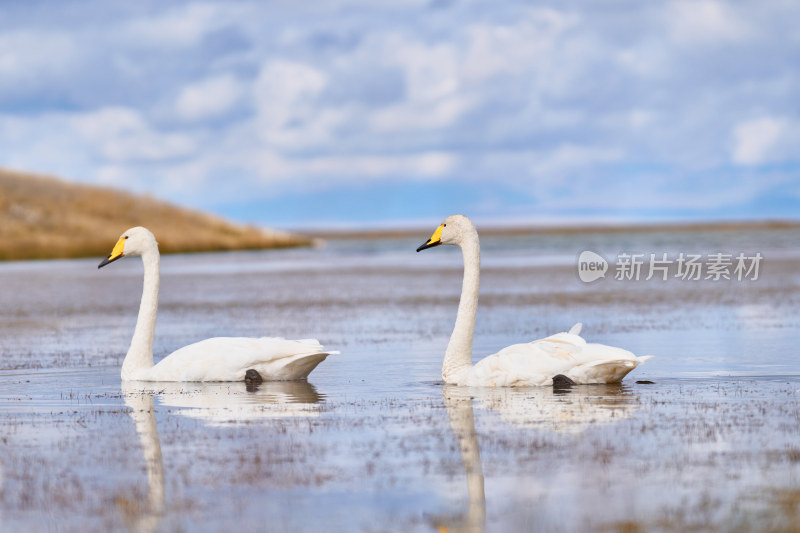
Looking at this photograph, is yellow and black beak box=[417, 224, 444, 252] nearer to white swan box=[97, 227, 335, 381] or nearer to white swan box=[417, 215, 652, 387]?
white swan box=[417, 215, 652, 387]

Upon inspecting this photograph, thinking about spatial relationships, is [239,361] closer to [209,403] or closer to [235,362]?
[235,362]

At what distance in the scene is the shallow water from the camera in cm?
650

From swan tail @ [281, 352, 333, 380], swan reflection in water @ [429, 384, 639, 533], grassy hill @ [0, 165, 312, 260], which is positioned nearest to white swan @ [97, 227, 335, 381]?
swan tail @ [281, 352, 333, 380]

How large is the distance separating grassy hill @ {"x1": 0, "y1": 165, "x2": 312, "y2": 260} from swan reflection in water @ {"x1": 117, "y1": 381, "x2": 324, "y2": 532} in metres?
46.3

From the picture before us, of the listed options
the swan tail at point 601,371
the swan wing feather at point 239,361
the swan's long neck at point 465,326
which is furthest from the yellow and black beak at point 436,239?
the swan tail at point 601,371

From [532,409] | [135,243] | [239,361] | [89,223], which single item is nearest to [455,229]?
[239,361]

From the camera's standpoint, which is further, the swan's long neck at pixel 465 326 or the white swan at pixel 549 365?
the swan's long neck at pixel 465 326

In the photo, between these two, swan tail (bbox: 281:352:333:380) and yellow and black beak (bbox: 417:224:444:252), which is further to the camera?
yellow and black beak (bbox: 417:224:444:252)

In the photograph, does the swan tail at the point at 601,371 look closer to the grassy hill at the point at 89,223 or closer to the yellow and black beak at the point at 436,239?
the yellow and black beak at the point at 436,239

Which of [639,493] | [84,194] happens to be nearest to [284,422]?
[639,493]

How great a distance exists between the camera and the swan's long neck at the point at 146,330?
13.2 meters

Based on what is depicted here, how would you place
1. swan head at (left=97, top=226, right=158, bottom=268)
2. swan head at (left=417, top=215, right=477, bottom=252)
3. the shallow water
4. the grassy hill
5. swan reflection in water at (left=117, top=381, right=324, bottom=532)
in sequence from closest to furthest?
the shallow water
swan reflection in water at (left=117, top=381, right=324, bottom=532)
swan head at (left=417, top=215, right=477, bottom=252)
swan head at (left=97, top=226, right=158, bottom=268)
the grassy hill

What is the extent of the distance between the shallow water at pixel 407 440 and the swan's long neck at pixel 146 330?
254mm

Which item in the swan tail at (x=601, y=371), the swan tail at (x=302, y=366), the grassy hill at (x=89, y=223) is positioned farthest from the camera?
the grassy hill at (x=89, y=223)
